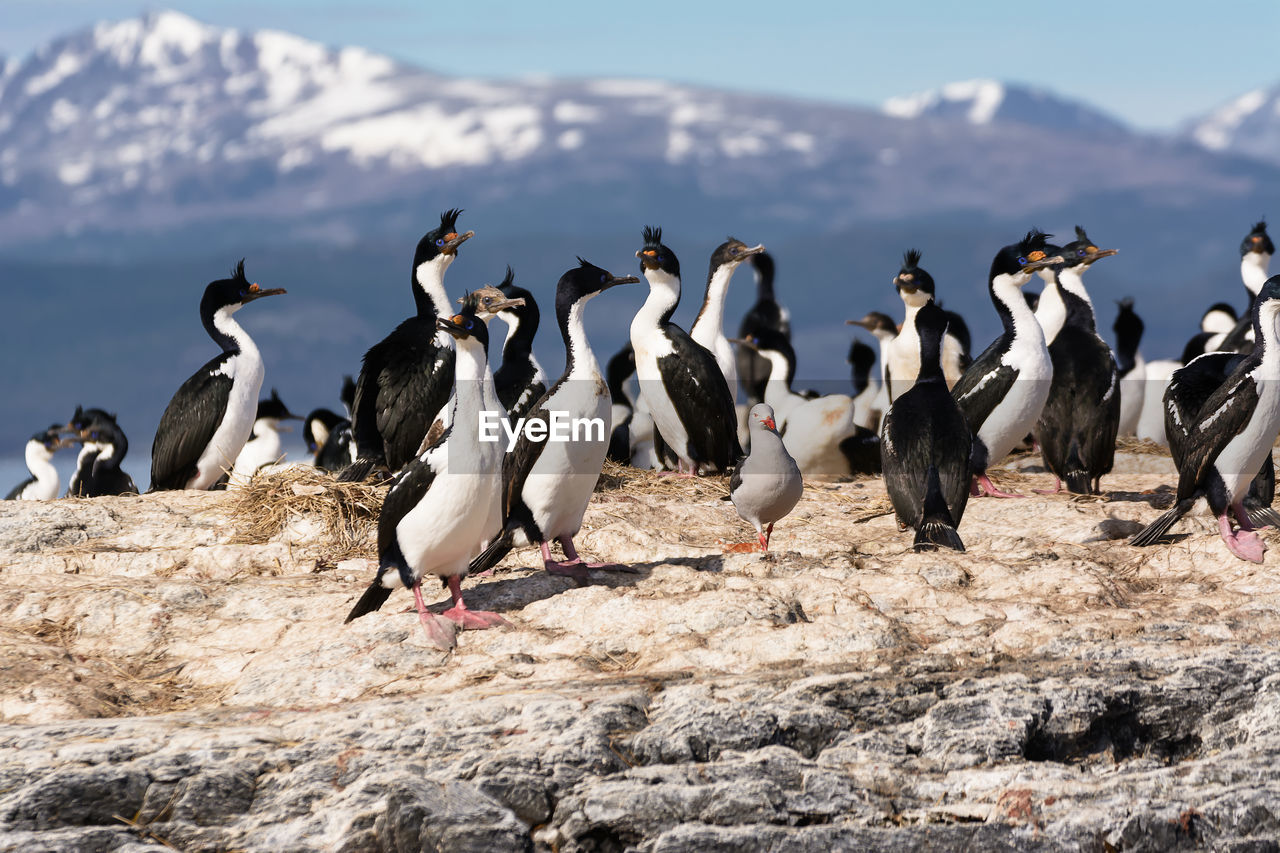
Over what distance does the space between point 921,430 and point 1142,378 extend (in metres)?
8.51

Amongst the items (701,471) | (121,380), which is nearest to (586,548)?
(701,471)

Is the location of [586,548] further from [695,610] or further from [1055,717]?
[1055,717]

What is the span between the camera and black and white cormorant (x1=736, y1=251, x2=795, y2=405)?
17.0m

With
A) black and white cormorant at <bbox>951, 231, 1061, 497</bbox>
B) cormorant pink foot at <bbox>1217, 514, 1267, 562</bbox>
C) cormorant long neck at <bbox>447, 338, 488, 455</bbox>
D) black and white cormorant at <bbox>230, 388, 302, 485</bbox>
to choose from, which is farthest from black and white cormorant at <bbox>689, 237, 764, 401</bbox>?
cormorant long neck at <bbox>447, 338, 488, 455</bbox>

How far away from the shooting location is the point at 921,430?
25.8 ft

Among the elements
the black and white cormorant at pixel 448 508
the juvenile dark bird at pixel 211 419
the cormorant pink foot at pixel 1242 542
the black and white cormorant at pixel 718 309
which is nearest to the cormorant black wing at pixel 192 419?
the juvenile dark bird at pixel 211 419

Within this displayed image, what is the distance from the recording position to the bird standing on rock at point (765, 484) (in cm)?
733

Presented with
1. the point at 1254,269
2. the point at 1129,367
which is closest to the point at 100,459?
the point at 1129,367

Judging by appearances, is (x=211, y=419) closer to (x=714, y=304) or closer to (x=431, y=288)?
(x=431, y=288)

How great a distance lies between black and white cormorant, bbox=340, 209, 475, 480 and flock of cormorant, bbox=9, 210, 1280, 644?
14mm

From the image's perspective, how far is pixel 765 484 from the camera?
7.32m

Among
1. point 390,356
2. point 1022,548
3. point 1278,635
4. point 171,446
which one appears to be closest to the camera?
point 1278,635

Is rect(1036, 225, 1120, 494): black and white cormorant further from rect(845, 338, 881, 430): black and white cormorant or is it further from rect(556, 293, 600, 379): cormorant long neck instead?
rect(845, 338, 881, 430): black and white cormorant

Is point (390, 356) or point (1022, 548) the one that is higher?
point (390, 356)
